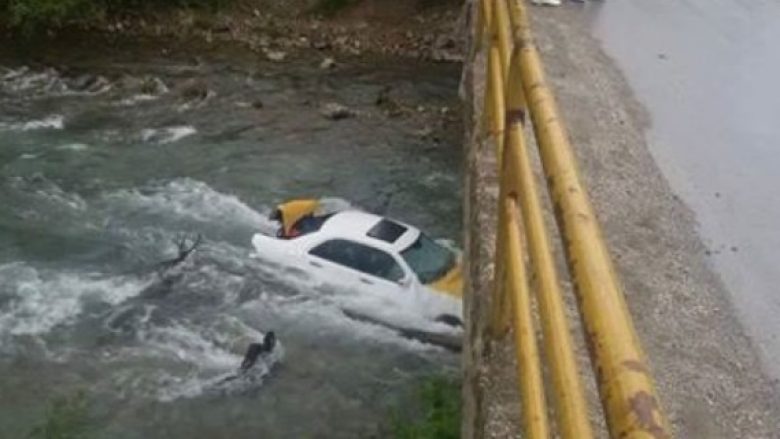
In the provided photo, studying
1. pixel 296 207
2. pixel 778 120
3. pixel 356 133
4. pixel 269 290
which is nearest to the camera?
pixel 778 120

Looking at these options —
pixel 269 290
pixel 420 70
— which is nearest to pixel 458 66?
pixel 420 70

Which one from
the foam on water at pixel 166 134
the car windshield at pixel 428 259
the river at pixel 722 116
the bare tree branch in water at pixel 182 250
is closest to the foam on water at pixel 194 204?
the bare tree branch in water at pixel 182 250

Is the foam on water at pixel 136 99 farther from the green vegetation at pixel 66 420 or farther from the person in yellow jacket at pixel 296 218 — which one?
the green vegetation at pixel 66 420

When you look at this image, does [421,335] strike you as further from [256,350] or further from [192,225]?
[192,225]

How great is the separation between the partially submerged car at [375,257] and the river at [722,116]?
10.2ft

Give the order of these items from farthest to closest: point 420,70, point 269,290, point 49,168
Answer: point 420,70 → point 49,168 → point 269,290

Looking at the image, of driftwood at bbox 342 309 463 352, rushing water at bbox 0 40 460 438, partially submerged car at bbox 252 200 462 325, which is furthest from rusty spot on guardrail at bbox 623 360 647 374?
partially submerged car at bbox 252 200 462 325

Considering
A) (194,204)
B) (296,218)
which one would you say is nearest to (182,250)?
(296,218)

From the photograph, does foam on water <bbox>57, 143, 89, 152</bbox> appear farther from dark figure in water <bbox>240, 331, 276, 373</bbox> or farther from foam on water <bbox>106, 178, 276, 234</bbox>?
dark figure in water <bbox>240, 331, 276, 373</bbox>

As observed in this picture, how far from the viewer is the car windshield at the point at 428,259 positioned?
523 inches

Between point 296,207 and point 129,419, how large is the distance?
A: 4843 mm

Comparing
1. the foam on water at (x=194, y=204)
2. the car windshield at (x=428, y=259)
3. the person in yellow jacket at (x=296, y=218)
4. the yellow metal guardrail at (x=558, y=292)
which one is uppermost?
the yellow metal guardrail at (x=558, y=292)

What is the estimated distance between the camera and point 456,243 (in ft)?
49.9

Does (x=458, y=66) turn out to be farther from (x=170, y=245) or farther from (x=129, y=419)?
(x=129, y=419)
